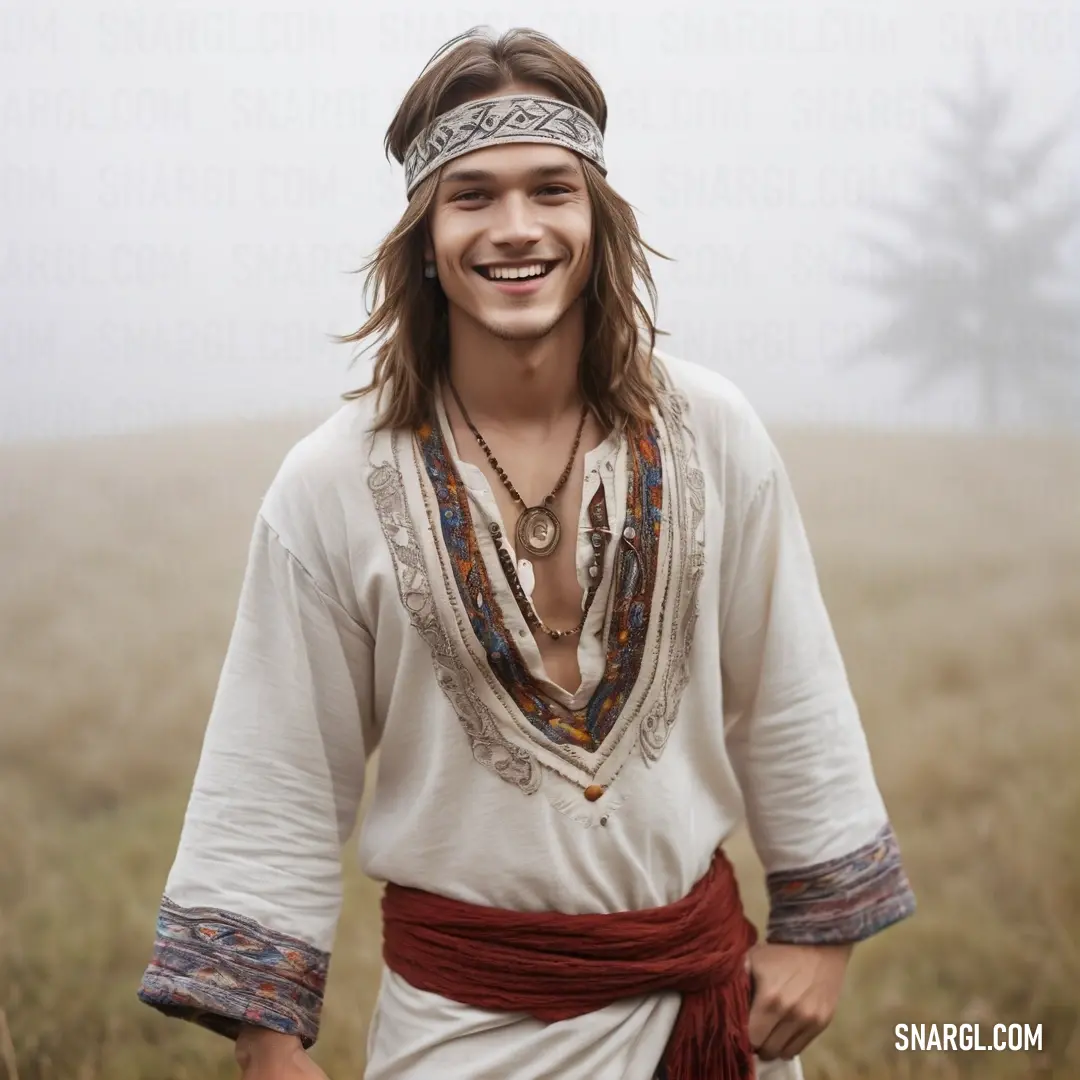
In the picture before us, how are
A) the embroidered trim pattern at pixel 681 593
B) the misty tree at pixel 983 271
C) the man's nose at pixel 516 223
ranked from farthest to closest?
the misty tree at pixel 983 271 < the embroidered trim pattern at pixel 681 593 < the man's nose at pixel 516 223

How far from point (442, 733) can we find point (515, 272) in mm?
466

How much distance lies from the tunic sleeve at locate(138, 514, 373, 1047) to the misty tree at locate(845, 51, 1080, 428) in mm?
1116

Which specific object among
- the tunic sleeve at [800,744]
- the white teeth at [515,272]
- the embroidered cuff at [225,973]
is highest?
the white teeth at [515,272]

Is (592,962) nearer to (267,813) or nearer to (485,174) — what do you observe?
(267,813)

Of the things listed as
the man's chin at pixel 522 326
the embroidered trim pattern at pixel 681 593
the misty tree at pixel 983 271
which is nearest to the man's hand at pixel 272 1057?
the embroidered trim pattern at pixel 681 593

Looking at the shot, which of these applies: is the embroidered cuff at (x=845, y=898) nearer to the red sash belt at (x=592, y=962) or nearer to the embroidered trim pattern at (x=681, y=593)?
the red sash belt at (x=592, y=962)

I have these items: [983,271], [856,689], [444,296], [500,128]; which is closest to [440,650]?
[444,296]

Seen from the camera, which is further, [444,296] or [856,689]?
[856,689]

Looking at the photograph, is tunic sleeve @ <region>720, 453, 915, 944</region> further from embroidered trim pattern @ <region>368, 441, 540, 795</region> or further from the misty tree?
the misty tree

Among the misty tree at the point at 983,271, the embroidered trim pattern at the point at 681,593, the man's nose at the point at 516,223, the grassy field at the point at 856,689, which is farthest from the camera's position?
the misty tree at the point at 983,271

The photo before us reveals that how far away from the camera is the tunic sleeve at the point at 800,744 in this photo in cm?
147

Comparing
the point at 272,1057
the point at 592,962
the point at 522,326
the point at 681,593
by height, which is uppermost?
the point at 522,326

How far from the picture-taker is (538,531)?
136cm

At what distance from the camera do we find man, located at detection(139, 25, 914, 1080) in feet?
4.37
